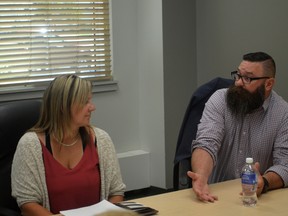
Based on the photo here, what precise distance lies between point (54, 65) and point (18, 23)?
0.45m

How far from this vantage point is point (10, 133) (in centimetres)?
244

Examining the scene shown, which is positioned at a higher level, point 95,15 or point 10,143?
point 95,15

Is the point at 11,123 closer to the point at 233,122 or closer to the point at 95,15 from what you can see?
the point at 233,122

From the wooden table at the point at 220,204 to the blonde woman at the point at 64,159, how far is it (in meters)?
0.33

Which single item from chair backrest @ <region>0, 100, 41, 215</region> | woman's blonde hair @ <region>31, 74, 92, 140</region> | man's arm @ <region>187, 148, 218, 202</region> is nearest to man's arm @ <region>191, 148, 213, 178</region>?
man's arm @ <region>187, 148, 218, 202</region>

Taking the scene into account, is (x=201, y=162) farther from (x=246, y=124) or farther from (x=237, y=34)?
(x=237, y=34)

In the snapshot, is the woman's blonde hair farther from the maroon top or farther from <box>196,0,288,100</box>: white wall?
<box>196,0,288,100</box>: white wall

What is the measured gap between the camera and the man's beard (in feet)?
8.73

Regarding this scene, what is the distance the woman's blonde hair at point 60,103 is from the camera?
7.84 ft

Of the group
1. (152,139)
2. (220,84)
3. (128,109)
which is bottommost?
(152,139)

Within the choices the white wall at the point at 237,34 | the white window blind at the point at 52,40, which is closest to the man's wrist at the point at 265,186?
the white wall at the point at 237,34

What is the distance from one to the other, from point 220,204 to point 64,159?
0.77 meters

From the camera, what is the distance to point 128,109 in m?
4.49

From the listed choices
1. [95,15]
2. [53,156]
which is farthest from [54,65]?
[53,156]
